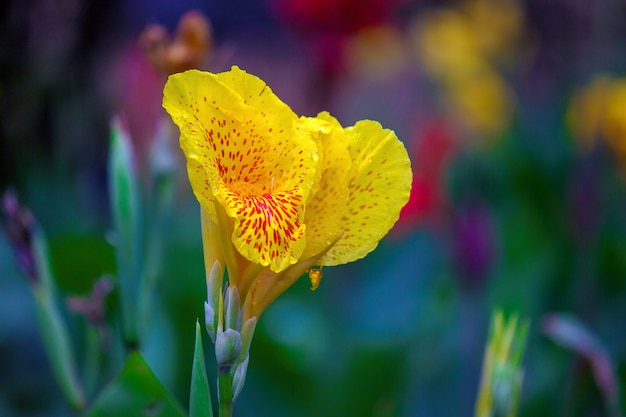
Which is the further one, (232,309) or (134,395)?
(134,395)

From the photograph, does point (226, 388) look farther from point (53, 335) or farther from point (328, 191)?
point (53, 335)

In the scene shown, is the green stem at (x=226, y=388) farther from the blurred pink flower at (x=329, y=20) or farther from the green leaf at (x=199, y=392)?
the blurred pink flower at (x=329, y=20)

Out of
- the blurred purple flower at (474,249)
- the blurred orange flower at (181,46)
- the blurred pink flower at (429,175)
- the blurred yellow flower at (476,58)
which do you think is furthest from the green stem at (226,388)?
the blurred yellow flower at (476,58)

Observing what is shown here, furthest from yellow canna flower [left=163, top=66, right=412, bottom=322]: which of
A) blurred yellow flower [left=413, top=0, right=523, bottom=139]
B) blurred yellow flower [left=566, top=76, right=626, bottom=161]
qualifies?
blurred yellow flower [left=413, top=0, right=523, bottom=139]

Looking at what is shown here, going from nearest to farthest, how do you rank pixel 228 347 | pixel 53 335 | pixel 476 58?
pixel 228 347 → pixel 53 335 → pixel 476 58

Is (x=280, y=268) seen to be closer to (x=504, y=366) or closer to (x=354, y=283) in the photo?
(x=504, y=366)

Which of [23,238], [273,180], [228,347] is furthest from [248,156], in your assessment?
[23,238]
